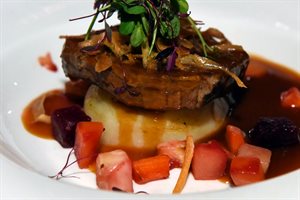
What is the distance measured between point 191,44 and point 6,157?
1508mm

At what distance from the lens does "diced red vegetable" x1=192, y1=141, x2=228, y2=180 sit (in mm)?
3662

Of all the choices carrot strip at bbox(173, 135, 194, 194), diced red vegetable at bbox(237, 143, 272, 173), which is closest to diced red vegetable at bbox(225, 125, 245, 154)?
diced red vegetable at bbox(237, 143, 272, 173)

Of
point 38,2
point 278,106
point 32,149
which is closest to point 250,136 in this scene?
point 278,106

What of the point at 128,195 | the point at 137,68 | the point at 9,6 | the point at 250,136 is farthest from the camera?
the point at 9,6

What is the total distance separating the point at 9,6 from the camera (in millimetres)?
5238

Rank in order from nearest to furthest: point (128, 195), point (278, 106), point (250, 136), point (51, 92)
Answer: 1. point (128, 195)
2. point (250, 136)
3. point (278, 106)
4. point (51, 92)

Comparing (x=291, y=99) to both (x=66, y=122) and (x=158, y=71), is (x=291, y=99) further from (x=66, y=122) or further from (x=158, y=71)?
(x=66, y=122)

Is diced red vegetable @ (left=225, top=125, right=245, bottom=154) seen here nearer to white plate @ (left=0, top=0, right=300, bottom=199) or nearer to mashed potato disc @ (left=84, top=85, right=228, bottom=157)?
mashed potato disc @ (left=84, top=85, right=228, bottom=157)

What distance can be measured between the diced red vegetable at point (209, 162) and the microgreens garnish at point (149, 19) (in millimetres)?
635

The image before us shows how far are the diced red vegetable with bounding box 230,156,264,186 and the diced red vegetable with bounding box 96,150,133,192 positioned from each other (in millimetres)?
670

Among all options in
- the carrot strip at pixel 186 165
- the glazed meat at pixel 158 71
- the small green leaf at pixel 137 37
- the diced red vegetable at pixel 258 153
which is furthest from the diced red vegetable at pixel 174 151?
the small green leaf at pixel 137 37

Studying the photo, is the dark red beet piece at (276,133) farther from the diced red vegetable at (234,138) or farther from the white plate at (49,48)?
the white plate at (49,48)

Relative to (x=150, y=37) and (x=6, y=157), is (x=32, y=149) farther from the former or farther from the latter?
(x=150, y=37)

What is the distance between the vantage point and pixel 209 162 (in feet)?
12.0
